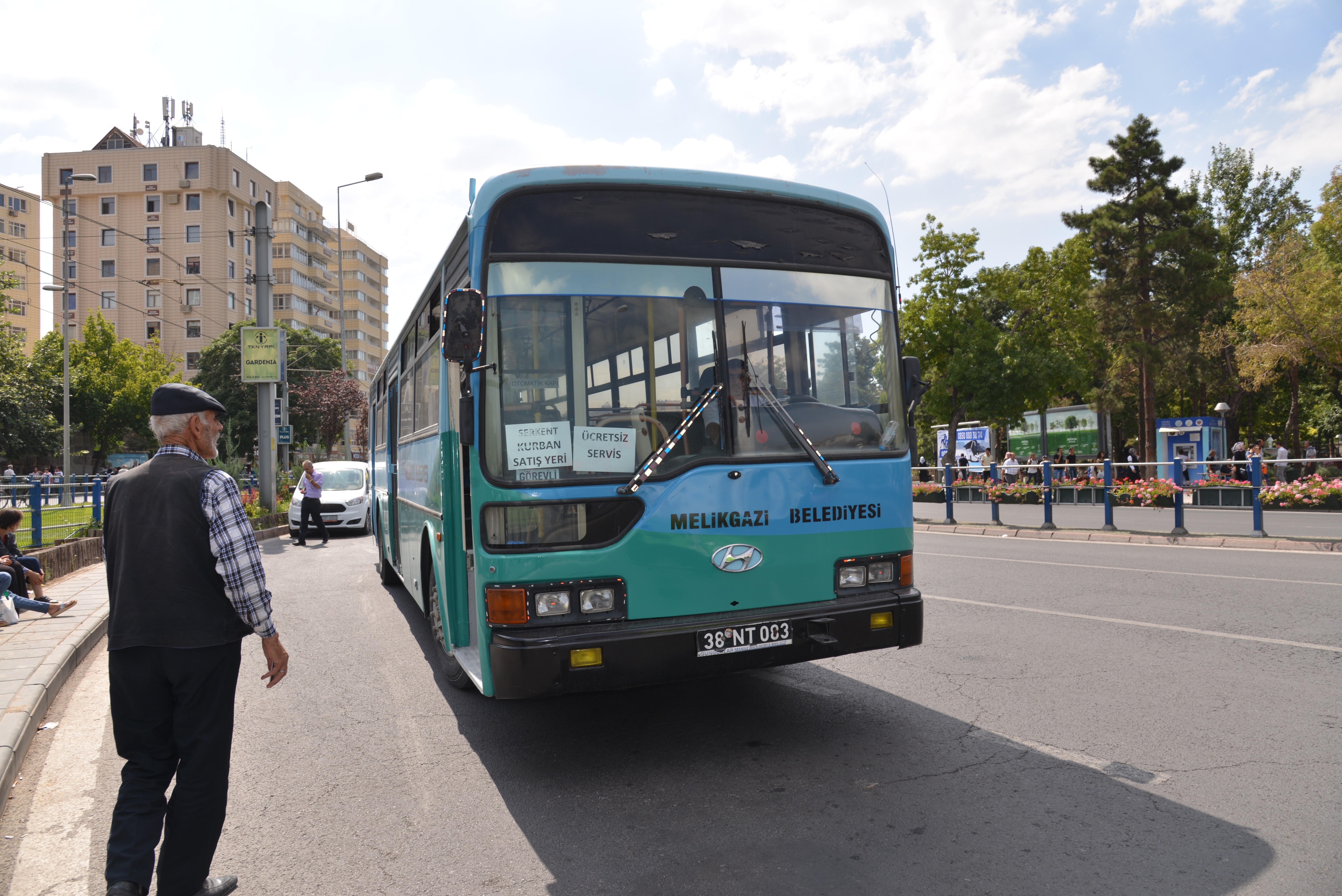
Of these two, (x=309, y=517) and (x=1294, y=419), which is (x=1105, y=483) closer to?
(x=309, y=517)

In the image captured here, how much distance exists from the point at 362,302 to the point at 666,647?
9207cm

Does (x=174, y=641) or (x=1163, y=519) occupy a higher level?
(x=174, y=641)

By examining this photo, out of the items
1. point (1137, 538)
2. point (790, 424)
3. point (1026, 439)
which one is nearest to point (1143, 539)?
point (1137, 538)

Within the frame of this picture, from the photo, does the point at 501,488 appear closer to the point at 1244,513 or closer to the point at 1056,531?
the point at 1056,531

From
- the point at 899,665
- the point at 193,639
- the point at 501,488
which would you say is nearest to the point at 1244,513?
the point at 899,665

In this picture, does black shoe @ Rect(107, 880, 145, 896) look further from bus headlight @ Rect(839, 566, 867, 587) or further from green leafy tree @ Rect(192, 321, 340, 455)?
green leafy tree @ Rect(192, 321, 340, 455)

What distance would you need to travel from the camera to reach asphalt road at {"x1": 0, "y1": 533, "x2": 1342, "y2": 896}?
3412 mm

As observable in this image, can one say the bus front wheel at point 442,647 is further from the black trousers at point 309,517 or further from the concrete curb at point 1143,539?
the black trousers at point 309,517

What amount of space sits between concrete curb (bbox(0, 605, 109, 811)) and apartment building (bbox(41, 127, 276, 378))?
6923 centimetres

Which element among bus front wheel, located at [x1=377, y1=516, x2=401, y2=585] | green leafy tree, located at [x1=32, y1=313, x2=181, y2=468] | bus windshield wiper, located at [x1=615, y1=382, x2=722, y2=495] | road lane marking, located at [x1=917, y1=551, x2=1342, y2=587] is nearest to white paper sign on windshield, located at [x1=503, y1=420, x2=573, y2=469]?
bus windshield wiper, located at [x1=615, y1=382, x2=722, y2=495]

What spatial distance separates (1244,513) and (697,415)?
20035mm

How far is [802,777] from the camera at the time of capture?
171 inches

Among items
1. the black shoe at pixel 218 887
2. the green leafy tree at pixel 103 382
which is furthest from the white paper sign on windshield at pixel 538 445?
the green leafy tree at pixel 103 382

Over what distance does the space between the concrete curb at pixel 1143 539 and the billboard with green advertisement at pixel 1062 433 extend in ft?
74.8
